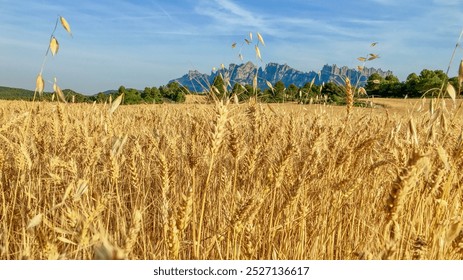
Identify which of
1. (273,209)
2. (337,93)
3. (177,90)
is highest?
(177,90)

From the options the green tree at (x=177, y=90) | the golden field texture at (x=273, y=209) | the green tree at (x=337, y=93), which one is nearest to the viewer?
the golden field texture at (x=273, y=209)

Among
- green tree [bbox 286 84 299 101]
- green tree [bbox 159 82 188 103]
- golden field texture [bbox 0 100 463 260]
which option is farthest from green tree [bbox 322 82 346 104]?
green tree [bbox 159 82 188 103]

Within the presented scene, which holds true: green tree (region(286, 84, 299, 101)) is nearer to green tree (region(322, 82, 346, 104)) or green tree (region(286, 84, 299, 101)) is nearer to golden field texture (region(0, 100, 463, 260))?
green tree (region(322, 82, 346, 104))

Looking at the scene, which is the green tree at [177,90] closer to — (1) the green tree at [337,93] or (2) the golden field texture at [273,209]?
(1) the green tree at [337,93]

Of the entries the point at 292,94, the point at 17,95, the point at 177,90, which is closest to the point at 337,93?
the point at 292,94

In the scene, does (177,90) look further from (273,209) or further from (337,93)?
(273,209)

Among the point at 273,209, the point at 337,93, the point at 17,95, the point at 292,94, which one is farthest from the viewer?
the point at 17,95

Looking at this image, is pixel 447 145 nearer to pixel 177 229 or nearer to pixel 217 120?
pixel 217 120

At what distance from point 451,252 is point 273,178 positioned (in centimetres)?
59

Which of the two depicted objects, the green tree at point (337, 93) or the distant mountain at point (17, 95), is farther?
the distant mountain at point (17, 95)

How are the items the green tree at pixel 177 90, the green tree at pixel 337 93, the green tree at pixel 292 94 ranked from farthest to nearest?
the green tree at pixel 292 94, the green tree at pixel 177 90, the green tree at pixel 337 93

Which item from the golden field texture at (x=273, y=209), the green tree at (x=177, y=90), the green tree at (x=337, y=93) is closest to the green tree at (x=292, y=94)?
the green tree at (x=337, y=93)
